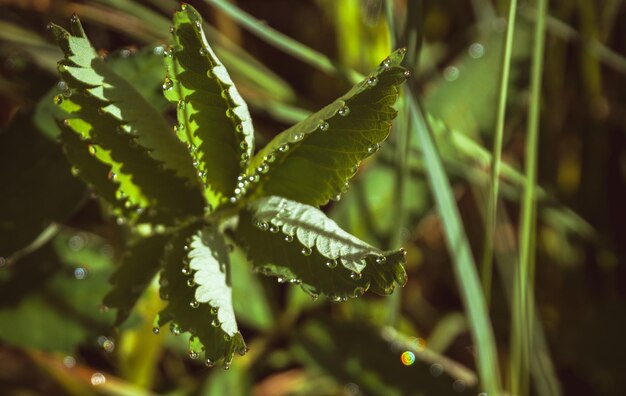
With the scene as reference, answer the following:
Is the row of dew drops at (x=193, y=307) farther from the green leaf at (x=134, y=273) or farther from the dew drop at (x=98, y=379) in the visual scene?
the dew drop at (x=98, y=379)

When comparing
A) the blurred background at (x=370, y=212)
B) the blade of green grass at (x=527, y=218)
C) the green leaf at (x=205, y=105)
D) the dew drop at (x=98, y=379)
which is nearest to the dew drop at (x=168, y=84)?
the green leaf at (x=205, y=105)

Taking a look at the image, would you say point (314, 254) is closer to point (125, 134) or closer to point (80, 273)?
point (125, 134)

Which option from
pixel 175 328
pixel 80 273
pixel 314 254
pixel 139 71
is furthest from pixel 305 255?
pixel 80 273

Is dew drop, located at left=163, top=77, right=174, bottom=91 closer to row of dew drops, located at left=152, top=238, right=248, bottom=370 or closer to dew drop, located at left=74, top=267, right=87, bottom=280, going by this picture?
row of dew drops, located at left=152, top=238, right=248, bottom=370

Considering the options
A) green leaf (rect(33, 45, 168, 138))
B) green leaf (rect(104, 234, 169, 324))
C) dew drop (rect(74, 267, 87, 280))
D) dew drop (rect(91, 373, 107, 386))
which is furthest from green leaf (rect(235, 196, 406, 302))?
dew drop (rect(91, 373, 107, 386))

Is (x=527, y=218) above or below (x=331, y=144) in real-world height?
above
